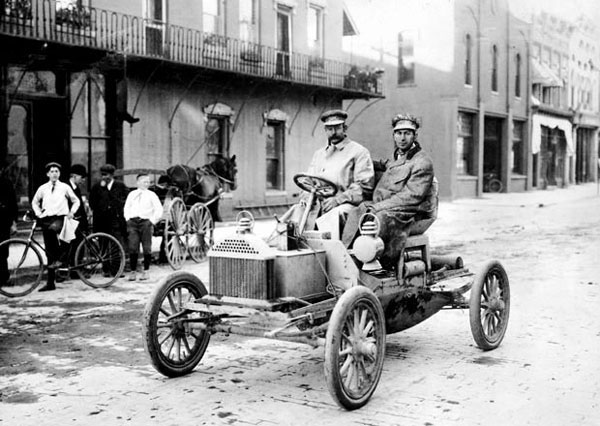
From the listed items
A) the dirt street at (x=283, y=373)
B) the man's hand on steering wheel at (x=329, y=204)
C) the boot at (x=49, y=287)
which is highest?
the man's hand on steering wheel at (x=329, y=204)

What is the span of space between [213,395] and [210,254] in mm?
1068

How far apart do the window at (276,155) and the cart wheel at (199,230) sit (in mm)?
10130

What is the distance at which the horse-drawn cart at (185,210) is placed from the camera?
13188mm

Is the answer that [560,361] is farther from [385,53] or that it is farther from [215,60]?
[385,53]

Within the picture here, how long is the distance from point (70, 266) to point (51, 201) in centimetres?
104

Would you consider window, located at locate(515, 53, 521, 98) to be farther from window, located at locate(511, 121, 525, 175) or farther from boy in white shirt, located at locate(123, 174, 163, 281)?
boy in white shirt, located at locate(123, 174, 163, 281)

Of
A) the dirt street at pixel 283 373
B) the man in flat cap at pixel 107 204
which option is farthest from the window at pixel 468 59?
the dirt street at pixel 283 373

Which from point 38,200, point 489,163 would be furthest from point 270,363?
point 489,163

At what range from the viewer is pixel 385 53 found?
1324 inches

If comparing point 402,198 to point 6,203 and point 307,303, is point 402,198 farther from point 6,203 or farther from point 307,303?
point 6,203

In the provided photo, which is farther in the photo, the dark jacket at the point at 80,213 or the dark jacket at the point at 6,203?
the dark jacket at the point at 80,213

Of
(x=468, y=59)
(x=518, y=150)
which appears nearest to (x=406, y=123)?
(x=468, y=59)

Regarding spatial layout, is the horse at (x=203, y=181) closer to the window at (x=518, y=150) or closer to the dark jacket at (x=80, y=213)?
the dark jacket at (x=80, y=213)

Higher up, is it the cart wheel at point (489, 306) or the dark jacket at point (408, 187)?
the dark jacket at point (408, 187)
